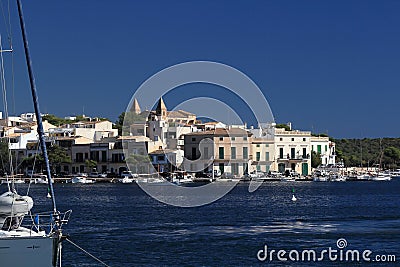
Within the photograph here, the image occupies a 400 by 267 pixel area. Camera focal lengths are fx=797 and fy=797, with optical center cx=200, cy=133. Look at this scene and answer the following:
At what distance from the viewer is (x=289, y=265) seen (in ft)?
88.2

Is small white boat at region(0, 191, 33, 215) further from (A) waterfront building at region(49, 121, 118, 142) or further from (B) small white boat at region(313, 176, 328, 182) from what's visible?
(B) small white boat at region(313, 176, 328, 182)

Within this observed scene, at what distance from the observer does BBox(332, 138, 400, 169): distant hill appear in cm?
16562

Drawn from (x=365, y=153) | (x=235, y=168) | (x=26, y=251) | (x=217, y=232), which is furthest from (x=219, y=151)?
(x=26, y=251)

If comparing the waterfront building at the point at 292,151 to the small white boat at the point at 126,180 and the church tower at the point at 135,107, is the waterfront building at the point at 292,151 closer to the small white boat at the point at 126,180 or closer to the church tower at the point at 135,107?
the small white boat at the point at 126,180

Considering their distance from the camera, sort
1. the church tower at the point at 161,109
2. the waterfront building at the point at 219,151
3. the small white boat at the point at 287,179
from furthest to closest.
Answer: the church tower at the point at 161,109
the small white boat at the point at 287,179
the waterfront building at the point at 219,151

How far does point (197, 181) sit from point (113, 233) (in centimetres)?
7418

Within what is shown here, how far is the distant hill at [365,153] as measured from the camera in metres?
166

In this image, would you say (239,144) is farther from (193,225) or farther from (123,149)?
(193,225)

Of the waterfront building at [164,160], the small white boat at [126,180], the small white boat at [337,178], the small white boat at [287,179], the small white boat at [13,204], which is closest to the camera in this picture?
the small white boat at [13,204]

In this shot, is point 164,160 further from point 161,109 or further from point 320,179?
point 320,179

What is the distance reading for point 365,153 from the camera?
18150cm

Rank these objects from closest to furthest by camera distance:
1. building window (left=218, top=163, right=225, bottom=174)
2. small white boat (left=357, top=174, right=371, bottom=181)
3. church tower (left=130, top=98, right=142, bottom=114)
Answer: building window (left=218, top=163, right=225, bottom=174), small white boat (left=357, top=174, right=371, bottom=181), church tower (left=130, top=98, right=142, bottom=114)

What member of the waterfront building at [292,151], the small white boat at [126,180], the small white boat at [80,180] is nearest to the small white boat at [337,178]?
the waterfront building at [292,151]

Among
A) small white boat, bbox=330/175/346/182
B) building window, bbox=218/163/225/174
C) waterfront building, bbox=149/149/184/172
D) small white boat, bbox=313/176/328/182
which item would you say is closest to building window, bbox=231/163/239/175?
building window, bbox=218/163/225/174
